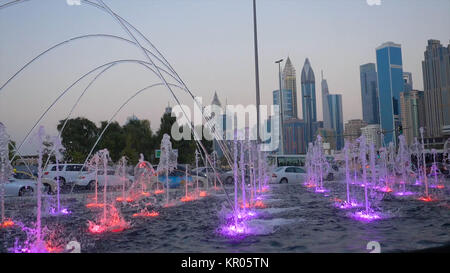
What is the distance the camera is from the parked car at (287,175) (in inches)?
1133

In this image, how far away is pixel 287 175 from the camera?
29.1 metres

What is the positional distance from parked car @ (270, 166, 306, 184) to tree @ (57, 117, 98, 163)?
112 feet

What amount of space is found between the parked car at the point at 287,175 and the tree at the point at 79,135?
3407cm

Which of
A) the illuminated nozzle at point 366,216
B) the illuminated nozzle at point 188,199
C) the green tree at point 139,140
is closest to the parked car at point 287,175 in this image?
the illuminated nozzle at point 188,199

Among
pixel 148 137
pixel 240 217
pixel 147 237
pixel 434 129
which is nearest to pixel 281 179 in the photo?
pixel 240 217

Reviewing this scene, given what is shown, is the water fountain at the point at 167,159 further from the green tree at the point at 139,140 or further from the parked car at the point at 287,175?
the green tree at the point at 139,140

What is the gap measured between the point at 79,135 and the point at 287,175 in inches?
1482

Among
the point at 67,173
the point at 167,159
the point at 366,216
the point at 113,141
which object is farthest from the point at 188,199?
the point at 113,141

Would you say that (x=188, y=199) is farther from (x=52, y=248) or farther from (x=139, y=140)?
(x=139, y=140)
